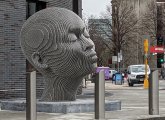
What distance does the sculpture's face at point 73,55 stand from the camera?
14.5 m

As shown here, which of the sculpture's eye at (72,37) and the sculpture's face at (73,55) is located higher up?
the sculpture's eye at (72,37)

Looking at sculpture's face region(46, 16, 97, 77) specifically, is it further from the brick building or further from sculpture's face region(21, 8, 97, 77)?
the brick building

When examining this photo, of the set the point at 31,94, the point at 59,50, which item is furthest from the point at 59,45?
the point at 31,94

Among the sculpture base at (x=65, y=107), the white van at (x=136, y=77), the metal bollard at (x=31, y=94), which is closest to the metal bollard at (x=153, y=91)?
the sculpture base at (x=65, y=107)

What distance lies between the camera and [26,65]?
812 inches

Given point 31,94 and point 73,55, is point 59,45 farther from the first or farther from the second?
point 31,94

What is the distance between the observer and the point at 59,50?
14.5m

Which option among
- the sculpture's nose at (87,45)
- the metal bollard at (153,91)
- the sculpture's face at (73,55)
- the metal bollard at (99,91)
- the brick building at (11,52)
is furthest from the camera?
the brick building at (11,52)

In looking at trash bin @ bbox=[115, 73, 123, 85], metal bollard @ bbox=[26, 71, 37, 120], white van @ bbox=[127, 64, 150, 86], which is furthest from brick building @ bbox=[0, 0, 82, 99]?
trash bin @ bbox=[115, 73, 123, 85]

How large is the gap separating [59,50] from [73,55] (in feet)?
1.38

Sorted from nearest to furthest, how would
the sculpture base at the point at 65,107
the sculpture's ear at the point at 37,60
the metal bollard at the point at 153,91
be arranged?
1. the metal bollard at the point at 153,91
2. the sculpture base at the point at 65,107
3. the sculpture's ear at the point at 37,60

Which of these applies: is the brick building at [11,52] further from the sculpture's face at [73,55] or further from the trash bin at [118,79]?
the trash bin at [118,79]

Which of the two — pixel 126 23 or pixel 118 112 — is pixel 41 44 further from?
pixel 126 23

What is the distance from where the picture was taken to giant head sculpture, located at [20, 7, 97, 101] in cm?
1458
